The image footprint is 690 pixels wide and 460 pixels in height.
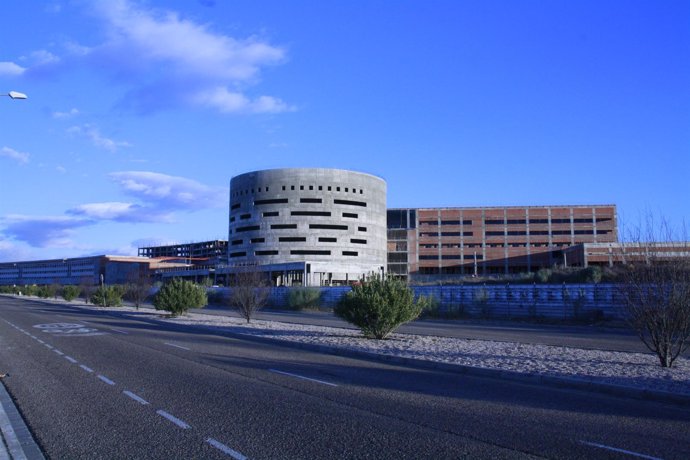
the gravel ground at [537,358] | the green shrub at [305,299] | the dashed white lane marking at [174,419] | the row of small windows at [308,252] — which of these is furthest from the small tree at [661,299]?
the row of small windows at [308,252]

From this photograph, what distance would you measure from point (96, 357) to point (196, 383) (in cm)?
530

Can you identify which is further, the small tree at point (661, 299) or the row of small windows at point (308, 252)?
the row of small windows at point (308, 252)

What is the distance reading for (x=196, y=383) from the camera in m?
10.3

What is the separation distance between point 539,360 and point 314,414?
750 cm

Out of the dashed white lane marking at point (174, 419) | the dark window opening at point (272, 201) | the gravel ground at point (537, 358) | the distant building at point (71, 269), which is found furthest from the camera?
the distant building at point (71, 269)

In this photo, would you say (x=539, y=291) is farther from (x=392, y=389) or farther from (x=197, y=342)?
(x=392, y=389)

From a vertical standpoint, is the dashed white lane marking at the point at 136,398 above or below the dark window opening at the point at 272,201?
below

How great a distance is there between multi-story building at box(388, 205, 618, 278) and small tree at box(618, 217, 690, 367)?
102 meters

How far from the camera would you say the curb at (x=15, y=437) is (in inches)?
242

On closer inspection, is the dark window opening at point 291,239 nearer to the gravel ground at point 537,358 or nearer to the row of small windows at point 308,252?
the row of small windows at point 308,252

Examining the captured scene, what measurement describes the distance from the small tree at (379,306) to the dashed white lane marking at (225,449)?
502 inches

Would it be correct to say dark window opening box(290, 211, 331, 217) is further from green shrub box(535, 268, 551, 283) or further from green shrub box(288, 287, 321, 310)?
green shrub box(535, 268, 551, 283)

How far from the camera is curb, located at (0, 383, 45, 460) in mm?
6141

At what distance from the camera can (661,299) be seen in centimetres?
1243
